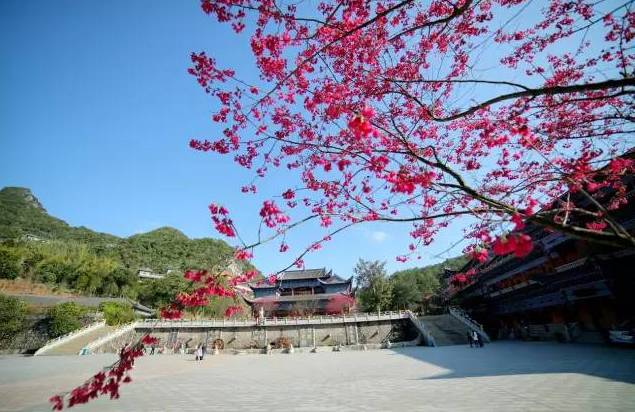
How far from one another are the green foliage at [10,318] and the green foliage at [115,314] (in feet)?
24.0

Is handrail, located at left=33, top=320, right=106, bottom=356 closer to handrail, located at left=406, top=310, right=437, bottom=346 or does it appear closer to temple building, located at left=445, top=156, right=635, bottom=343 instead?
handrail, located at left=406, top=310, right=437, bottom=346

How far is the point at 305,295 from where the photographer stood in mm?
44844

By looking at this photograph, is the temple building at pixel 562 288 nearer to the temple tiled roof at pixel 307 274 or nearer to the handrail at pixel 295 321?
the handrail at pixel 295 321

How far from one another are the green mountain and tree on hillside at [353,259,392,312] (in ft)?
68.7

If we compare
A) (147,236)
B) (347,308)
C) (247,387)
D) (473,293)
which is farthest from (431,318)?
(147,236)

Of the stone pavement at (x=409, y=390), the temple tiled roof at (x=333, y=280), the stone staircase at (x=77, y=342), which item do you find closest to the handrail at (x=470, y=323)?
the stone pavement at (x=409, y=390)

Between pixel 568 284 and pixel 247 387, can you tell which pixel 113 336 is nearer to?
pixel 247 387

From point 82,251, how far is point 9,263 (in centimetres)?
1548

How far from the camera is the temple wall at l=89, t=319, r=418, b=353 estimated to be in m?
31.7

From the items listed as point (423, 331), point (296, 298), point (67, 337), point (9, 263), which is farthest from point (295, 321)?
point (9, 263)

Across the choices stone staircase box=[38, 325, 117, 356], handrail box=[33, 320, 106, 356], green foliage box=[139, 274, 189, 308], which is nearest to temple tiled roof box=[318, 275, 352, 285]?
green foliage box=[139, 274, 189, 308]

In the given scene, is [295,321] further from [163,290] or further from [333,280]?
[163,290]

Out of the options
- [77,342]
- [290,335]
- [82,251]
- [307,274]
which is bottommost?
[290,335]

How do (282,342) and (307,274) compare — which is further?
(307,274)
